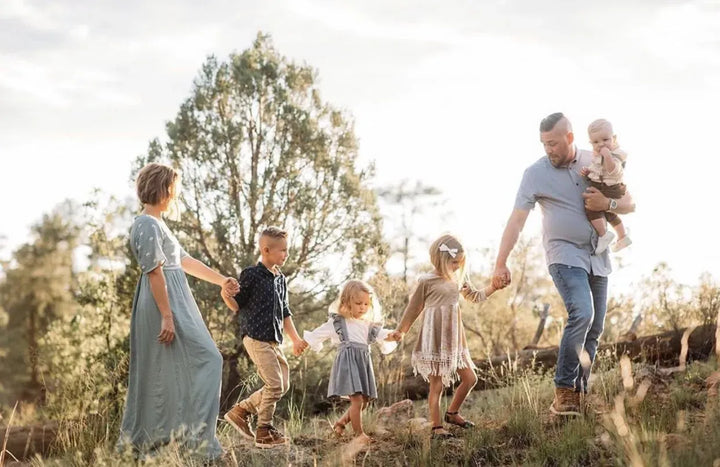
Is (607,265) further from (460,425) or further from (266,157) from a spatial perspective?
(266,157)

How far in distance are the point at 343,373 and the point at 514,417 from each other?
1322 mm

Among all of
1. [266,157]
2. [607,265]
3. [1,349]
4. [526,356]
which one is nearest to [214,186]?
[266,157]

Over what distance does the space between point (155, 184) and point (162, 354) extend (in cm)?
120

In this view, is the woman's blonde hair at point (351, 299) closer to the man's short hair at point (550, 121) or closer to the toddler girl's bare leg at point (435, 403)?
the toddler girl's bare leg at point (435, 403)

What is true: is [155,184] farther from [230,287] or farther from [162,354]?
[162,354]

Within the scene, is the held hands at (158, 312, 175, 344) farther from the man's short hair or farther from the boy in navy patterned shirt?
the man's short hair

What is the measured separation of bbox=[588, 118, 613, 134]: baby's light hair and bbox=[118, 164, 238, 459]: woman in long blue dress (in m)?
3.08

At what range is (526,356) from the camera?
10.6 metres

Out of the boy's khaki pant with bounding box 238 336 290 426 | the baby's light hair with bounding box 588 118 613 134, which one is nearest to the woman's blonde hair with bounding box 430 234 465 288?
the baby's light hair with bounding box 588 118 613 134

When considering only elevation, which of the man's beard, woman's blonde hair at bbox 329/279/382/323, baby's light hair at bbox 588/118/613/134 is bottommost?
Answer: woman's blonde hair at bbox 329/279/382/323

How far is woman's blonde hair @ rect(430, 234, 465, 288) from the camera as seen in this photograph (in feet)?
19.5

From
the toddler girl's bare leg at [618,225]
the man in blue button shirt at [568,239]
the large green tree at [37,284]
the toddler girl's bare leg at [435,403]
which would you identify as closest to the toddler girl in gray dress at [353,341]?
the toddler girl's bare leg at [435,403]

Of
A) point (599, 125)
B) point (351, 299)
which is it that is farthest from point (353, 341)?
point (599, 125)

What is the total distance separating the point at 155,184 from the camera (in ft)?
17.9
